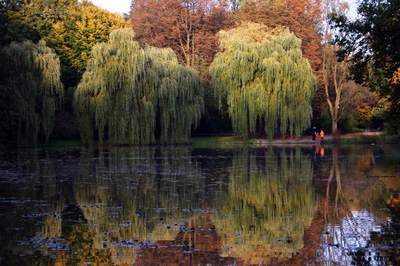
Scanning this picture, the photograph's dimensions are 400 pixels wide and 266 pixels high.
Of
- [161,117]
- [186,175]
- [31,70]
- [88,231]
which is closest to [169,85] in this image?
[161,117]

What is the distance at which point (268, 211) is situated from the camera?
10.7 meters

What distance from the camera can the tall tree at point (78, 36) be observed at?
48750mm

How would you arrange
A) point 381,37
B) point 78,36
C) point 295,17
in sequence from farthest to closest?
point 295,17 < point 78,36 < point 381,37

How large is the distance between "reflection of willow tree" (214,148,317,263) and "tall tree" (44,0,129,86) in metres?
34.3

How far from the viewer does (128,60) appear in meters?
41.2

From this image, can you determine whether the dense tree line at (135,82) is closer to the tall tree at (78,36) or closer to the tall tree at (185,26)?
the tall tree at (78,36)

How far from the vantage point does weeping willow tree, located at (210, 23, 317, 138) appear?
43.3 metres

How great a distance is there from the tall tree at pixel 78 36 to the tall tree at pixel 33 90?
7.19 metres

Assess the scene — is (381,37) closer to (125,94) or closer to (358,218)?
(358,218)

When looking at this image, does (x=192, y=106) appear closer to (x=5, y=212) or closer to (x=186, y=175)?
(x=186, y=175)

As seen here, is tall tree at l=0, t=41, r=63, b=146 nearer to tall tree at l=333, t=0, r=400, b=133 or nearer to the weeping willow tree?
the weeping willow tree

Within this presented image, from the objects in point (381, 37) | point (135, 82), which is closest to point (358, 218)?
point (381, 37)

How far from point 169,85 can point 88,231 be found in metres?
34.8

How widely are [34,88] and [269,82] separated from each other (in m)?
20.1
